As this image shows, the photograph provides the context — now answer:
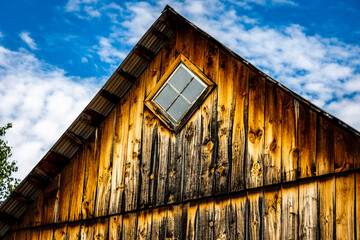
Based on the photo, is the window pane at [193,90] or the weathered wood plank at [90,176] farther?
the weathered wood plank at [90,176]

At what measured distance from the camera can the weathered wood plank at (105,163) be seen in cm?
704

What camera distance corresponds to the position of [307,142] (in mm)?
5039

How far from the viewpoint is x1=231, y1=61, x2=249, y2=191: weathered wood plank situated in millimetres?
5547

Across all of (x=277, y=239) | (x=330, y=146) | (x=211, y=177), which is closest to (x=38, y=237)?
(x=211, y=177)

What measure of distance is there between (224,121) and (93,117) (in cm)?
254

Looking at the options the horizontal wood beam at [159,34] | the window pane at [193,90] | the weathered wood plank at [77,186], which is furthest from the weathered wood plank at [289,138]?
the weathered wood plank at [77,186]

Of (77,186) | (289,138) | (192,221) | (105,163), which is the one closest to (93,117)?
(105,163)

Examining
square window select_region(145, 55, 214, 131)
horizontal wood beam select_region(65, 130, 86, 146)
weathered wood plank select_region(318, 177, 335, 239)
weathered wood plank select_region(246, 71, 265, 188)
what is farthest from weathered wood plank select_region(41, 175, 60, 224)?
weathered wood plank select_region(318, 177, 335, 239)

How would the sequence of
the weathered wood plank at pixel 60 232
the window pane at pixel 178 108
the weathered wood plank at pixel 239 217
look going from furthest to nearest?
the weathered wood plank at pixel 60 232 < the window pane at pixel 178 108 < the weathered wood plank at pixel 239 217

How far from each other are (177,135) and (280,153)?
1.76 meters

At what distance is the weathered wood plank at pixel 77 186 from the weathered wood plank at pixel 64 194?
92mm

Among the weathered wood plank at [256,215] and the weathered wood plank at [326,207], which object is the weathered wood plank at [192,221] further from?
the weathered wood plank at [326,207]

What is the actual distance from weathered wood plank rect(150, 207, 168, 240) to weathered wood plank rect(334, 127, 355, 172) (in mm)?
2544

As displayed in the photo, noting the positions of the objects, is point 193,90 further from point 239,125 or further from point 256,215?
point 256,215
